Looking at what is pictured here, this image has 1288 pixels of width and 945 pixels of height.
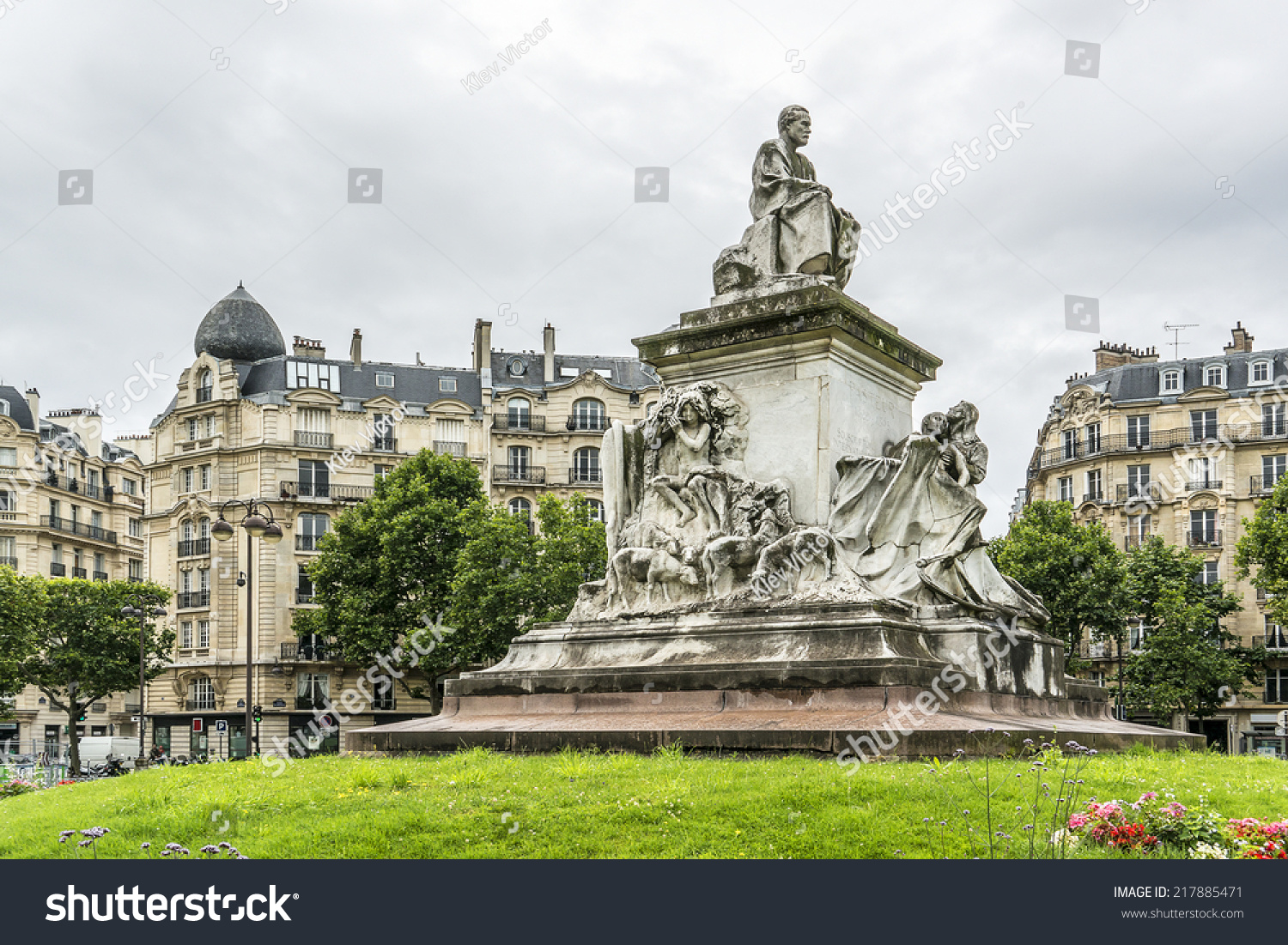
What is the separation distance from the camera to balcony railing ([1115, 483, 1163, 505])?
69031 millimetres

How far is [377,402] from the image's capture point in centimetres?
7594

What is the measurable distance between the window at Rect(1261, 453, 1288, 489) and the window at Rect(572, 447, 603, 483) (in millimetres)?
34063

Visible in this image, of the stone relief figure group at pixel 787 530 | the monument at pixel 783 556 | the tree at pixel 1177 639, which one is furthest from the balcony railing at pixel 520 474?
the stone relief figure group at pixel 787 530

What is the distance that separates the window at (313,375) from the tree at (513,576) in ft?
84.3

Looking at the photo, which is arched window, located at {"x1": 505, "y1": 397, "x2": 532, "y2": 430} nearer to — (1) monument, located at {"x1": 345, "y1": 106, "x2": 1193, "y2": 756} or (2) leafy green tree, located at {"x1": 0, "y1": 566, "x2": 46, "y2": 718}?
(2) leafy green tree, located at {"x1": 0, "y1": 566, "x2": 46, "y2": 718}

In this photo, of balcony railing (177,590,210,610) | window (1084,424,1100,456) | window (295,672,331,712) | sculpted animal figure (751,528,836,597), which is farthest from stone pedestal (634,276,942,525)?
balcony railing (177,590,210,610)

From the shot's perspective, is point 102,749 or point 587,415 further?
point 587,415

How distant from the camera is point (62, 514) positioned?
9025cm

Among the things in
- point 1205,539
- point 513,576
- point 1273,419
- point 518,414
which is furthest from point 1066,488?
point 513,576

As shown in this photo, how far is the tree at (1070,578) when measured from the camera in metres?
51.7

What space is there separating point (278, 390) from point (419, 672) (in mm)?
18965

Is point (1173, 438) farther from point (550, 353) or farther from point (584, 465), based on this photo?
point (550, 353)

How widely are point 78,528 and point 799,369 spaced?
8539 cm
